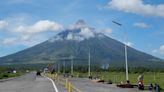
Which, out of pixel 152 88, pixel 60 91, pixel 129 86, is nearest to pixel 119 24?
pixel 129 86

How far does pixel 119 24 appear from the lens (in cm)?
4859

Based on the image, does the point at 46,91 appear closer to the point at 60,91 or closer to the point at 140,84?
Answer: the point at 60,91

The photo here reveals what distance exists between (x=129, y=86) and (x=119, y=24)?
7650mm

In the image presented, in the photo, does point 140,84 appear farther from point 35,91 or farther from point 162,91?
point 35,91

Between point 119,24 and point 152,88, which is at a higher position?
point 119,24

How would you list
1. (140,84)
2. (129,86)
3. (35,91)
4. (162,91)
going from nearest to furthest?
1. (35,91)
2. (162,91)
3. (140,84)
4. (129,86)

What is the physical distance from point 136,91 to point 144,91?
63 cm

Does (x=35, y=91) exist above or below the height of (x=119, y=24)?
below

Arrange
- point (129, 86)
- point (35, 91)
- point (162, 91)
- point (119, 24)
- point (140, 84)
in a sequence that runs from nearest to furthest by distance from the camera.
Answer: point (35, 91), point (162, 91), point (140, 84), point (129, 86), point (119, 24)

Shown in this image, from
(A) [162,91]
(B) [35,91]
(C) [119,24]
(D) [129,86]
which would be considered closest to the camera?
(B) [35,91]

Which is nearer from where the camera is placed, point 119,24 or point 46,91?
point 46,91

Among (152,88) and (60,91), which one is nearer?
(60,91)

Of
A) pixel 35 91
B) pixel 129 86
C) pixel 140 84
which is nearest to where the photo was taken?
pixel 35 91

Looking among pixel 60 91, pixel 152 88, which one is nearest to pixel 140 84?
pixel 152 88
